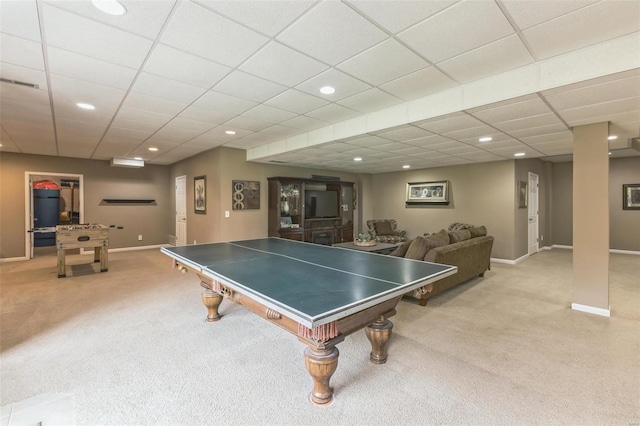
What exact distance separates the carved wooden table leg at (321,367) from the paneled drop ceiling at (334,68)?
6.96 ft

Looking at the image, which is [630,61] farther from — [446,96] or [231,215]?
[231,215]

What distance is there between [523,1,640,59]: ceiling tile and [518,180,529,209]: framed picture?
498 cm

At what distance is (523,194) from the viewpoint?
6.65m

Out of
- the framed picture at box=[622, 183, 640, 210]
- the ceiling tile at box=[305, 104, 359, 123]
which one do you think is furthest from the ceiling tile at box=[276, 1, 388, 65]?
the framed picture at box=[622, 183, 640, 210]

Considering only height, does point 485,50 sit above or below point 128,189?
above

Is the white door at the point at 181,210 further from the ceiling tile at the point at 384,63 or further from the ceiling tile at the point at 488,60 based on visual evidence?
the ceiling tile at the point at 488,60

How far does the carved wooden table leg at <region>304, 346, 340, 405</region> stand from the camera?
1.79 m

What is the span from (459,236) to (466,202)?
2.88 meters

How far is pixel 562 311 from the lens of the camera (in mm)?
3482

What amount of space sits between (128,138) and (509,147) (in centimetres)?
664

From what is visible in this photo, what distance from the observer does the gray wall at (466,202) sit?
6.36 m

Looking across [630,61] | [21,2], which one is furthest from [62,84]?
[630,61]

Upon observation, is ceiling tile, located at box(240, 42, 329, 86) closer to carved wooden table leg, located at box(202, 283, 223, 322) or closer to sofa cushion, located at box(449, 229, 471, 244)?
carved wooden table leg, located at box(202, 283, 223, 322)

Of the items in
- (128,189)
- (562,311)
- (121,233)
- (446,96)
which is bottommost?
(562,311)
